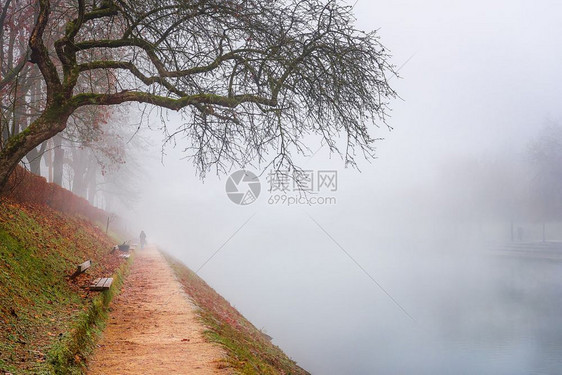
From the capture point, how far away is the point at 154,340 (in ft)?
24.2

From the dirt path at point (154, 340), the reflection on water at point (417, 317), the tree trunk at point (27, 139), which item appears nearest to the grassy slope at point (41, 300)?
the dirt path at point (154, 340)

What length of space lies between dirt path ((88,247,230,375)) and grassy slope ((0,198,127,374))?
326 mm

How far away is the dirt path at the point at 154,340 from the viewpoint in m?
5.95

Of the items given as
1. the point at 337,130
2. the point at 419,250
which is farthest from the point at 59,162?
the point at 419,250

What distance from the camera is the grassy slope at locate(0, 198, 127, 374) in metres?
5.17

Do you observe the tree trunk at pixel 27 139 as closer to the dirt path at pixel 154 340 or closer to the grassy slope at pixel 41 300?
the grassy slope at pixel 41 300

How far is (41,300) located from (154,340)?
203 cm

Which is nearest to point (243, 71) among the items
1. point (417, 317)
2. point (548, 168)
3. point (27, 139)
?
point (27, 139)

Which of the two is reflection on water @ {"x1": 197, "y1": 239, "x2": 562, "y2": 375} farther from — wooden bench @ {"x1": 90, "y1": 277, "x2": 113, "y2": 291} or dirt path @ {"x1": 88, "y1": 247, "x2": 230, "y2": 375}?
wooden bench @ {"x1": 90, "y1": 277, "x2": 113, "y2": 291}

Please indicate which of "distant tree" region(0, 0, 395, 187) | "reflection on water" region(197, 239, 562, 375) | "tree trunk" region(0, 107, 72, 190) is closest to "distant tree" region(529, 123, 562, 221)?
A: "reflection on water" region(197, 239, 562, 375)

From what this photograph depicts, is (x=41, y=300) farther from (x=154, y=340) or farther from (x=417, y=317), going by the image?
(x=417, y=317)

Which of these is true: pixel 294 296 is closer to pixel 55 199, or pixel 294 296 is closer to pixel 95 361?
pixel 55 199

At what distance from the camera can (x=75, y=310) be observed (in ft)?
24.8

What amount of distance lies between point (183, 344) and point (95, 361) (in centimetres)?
145
